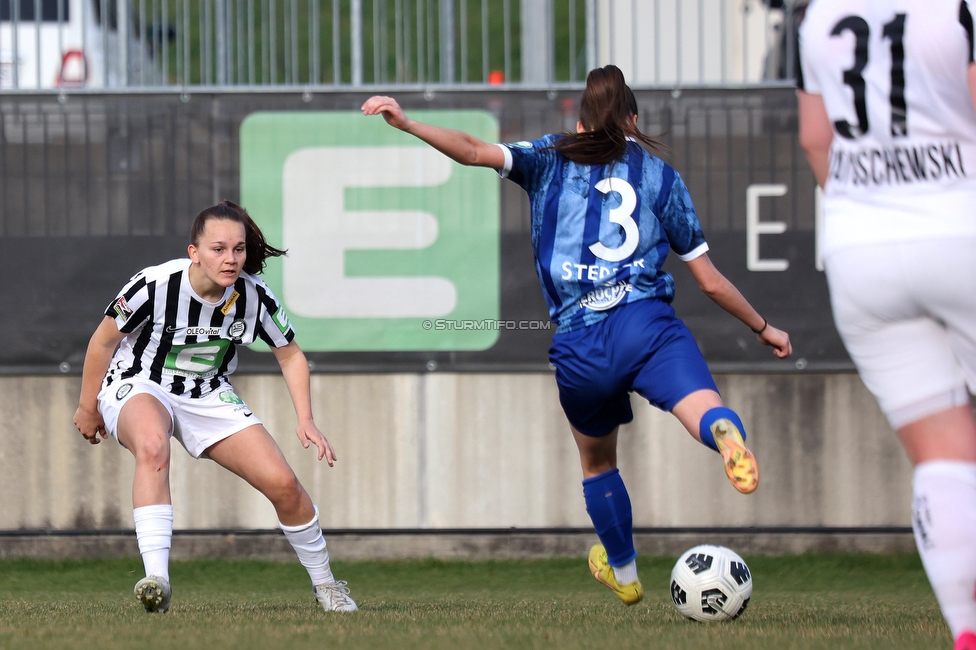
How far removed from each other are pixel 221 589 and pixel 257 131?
2.69m

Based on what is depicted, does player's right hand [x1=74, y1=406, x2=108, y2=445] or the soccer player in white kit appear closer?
the soccer player in white kit

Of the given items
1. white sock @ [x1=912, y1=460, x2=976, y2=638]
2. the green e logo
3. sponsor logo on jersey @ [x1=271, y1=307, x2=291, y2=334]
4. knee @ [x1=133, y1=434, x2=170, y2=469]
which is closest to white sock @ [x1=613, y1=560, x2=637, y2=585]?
sponsor logo on jersey @ [x1=271, y1=307, x2=291, y2=334]

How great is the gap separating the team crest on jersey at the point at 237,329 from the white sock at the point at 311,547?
76 cm

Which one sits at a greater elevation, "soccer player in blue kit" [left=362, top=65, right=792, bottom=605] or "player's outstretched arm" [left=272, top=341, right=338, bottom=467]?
"soccer player in blue kit" [left=362, top=65, right=792, bottom=605]

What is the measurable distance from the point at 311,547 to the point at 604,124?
2009mm

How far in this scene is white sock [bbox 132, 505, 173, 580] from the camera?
4500 mm

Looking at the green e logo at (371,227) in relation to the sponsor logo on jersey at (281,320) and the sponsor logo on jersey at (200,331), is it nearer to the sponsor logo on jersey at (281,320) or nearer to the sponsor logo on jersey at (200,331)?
the sponsor logo on jersey at (281,320)

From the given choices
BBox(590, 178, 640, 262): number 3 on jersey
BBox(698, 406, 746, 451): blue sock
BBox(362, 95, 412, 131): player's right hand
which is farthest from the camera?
BBox(590, 178, 640, 262): number 3 on jersey

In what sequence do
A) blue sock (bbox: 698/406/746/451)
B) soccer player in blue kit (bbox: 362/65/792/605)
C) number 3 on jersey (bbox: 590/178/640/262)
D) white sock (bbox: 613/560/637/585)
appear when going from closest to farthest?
blue sock (bbox: 698/406/746/451), soccer player in blue kit (bbox: 362/65/792/605), number 3 on jersey (bbox: 590/178/640/262), white sock (bbox: 613/560/637/585)

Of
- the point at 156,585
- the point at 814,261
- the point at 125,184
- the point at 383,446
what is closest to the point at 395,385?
the point at 383,446

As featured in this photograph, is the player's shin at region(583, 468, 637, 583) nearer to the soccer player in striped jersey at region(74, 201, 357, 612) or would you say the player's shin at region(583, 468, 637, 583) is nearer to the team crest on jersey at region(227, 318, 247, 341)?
the soccer player in striped jersey at region(74, 201, 357, 612)

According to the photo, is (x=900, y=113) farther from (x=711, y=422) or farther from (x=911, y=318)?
(x=711, y=422)

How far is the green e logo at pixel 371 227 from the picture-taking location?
7.35 m

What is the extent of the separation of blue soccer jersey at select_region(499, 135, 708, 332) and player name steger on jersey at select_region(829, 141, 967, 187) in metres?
1.33
